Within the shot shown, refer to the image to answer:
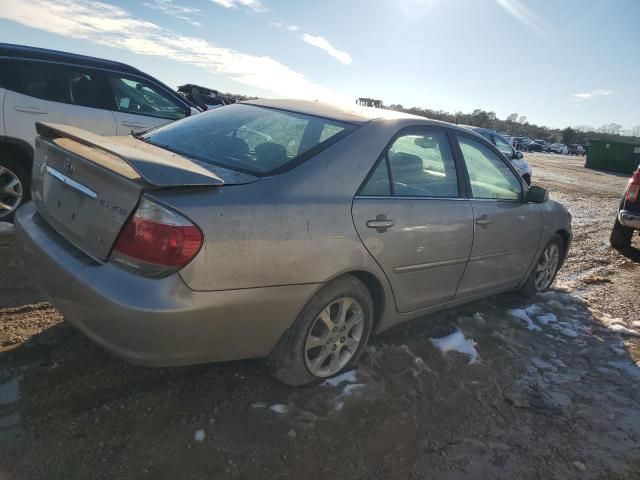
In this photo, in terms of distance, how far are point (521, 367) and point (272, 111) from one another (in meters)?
2.51

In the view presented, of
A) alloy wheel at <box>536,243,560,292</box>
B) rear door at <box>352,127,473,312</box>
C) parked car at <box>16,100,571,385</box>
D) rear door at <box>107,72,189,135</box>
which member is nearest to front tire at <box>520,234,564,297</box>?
alloy wheel at <box>536,243,560,292</box>

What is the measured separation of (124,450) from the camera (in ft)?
7.41

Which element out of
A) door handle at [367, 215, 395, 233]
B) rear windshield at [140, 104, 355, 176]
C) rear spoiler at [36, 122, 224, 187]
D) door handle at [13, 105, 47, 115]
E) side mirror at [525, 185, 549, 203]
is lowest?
door handle at [367, 215, 395, 233]

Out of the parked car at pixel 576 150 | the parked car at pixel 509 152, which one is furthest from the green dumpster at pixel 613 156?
the parked car at pixel 576 150

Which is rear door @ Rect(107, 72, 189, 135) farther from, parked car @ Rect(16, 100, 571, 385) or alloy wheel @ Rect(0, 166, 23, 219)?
parked car @ Rect(16, 100, 571, 385)

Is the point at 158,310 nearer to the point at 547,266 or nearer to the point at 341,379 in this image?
the point at 341,379

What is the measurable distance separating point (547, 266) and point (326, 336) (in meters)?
3.13

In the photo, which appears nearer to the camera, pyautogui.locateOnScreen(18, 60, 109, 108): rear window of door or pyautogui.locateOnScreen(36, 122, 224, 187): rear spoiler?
pyautogui.locateOnScreen(36, 122, 224, 187): rear spoiler

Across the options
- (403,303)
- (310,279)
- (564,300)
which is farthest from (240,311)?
(564,300)

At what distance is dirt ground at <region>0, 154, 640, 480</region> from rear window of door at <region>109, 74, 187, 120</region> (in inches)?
102

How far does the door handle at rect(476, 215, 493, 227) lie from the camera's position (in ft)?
12.1

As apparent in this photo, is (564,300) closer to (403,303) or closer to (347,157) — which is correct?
(403,303)

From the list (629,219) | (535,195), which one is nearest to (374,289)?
(535,195)

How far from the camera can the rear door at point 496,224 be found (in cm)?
375
